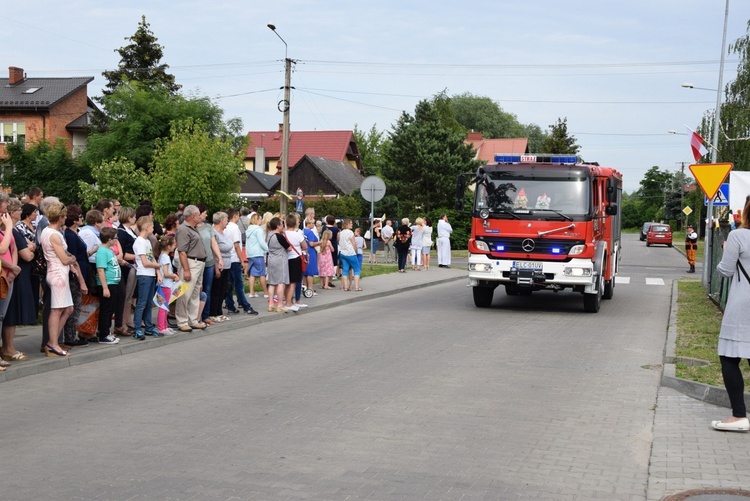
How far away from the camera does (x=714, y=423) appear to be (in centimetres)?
728

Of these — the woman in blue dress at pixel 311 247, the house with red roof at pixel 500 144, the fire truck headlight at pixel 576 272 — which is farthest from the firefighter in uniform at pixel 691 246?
the house with red roof at pixel 500 144

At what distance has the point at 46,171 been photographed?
55.0 meters

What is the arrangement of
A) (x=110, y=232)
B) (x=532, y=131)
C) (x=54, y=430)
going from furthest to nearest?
1. (x=532, y=131)
2. (x=110, y=232)
3. (x=54, y=430)

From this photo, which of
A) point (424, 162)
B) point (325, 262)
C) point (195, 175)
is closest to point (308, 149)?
point (424, 162)

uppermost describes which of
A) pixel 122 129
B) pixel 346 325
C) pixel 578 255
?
pixel 122 129

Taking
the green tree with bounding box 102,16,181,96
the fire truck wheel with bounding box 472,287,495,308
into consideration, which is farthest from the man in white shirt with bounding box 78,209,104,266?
the green tree with bounding box 102,16,181,96

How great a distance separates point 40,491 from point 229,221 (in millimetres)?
10540

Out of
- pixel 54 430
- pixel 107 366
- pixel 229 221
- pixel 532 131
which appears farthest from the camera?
pixel 532 131

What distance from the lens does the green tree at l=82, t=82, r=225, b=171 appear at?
51656mm

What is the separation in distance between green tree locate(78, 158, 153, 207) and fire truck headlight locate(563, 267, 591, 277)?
3438cm

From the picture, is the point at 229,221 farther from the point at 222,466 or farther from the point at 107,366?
the point at 222,466

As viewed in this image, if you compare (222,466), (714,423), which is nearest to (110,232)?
(222,466)

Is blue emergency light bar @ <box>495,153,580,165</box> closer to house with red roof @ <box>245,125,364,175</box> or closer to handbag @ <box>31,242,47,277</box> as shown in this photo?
handbag @ <box>31,242,47,277</box>

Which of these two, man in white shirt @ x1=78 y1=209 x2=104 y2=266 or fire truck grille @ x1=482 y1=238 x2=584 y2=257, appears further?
fire truck grille @ x1=482 y1=238 x2=584 y2=257
